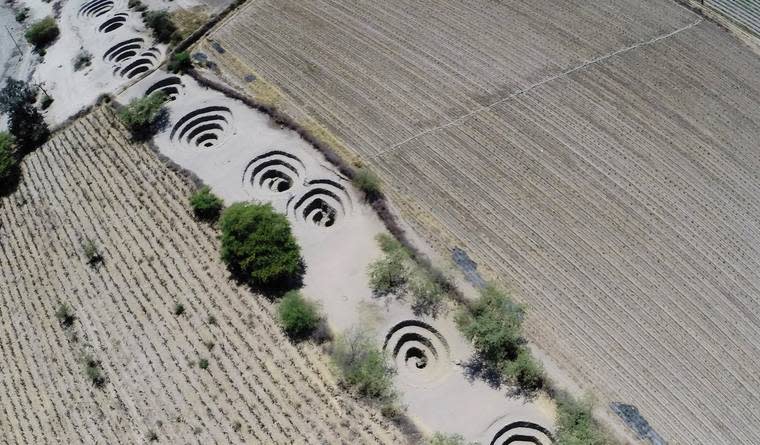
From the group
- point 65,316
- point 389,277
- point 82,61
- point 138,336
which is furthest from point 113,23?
point 389,277

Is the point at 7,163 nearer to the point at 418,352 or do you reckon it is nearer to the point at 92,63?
the point at 92,63

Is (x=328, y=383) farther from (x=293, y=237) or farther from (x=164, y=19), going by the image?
(x=164, y=19)

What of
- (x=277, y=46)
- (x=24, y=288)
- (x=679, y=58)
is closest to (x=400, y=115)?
(x=277, y=46)

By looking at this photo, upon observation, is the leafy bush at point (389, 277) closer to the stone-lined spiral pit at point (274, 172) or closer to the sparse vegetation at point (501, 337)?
the sparse vegetation at point (501, 337)

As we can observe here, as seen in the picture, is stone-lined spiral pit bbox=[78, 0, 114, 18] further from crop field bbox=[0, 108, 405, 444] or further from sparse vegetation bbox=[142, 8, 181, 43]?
crop field bbox=[0, 108, 405, 444]

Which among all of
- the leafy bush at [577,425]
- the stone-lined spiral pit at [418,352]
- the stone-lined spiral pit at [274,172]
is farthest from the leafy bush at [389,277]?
the leafy bush at [577,425]

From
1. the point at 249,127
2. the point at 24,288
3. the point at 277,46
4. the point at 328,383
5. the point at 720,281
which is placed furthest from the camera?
the point at 277,46
